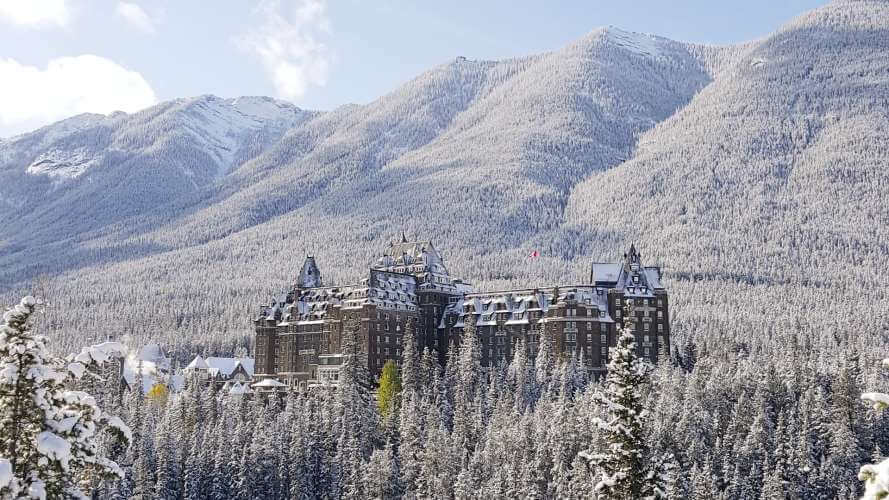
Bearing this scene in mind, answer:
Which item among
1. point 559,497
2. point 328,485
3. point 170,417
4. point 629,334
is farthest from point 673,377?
point 629,334

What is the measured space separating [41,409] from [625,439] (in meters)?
20.8

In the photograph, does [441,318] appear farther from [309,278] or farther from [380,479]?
[380,479]

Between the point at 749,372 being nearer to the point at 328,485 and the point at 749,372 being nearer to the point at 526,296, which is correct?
the point at 526,296

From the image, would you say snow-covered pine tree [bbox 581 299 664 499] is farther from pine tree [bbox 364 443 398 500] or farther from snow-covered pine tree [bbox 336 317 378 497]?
snow-covered pine tree [bbox 336 317 378 497]

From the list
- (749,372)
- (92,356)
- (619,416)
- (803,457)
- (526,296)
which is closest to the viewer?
(92,356)

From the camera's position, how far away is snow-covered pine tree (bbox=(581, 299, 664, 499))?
38594 mm

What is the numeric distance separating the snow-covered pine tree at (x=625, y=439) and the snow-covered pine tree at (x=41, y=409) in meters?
17.9

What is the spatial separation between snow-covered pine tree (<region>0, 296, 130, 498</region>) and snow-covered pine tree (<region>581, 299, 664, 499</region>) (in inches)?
706

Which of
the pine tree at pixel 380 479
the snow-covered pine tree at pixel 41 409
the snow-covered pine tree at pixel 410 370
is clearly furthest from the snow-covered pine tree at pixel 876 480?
the snow-covered pine tree at pixel 410 370

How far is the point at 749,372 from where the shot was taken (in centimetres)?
14212

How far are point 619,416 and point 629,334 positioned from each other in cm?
311

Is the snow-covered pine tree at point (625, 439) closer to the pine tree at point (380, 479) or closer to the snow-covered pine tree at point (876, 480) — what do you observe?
the snow-covered pine tree at point (876, 480)

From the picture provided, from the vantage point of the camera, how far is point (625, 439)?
38.8 meters

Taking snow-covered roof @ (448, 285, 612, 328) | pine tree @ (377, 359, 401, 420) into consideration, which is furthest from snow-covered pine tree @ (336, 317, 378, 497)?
snow-covered roof @ (448, 285, 612, 328)
